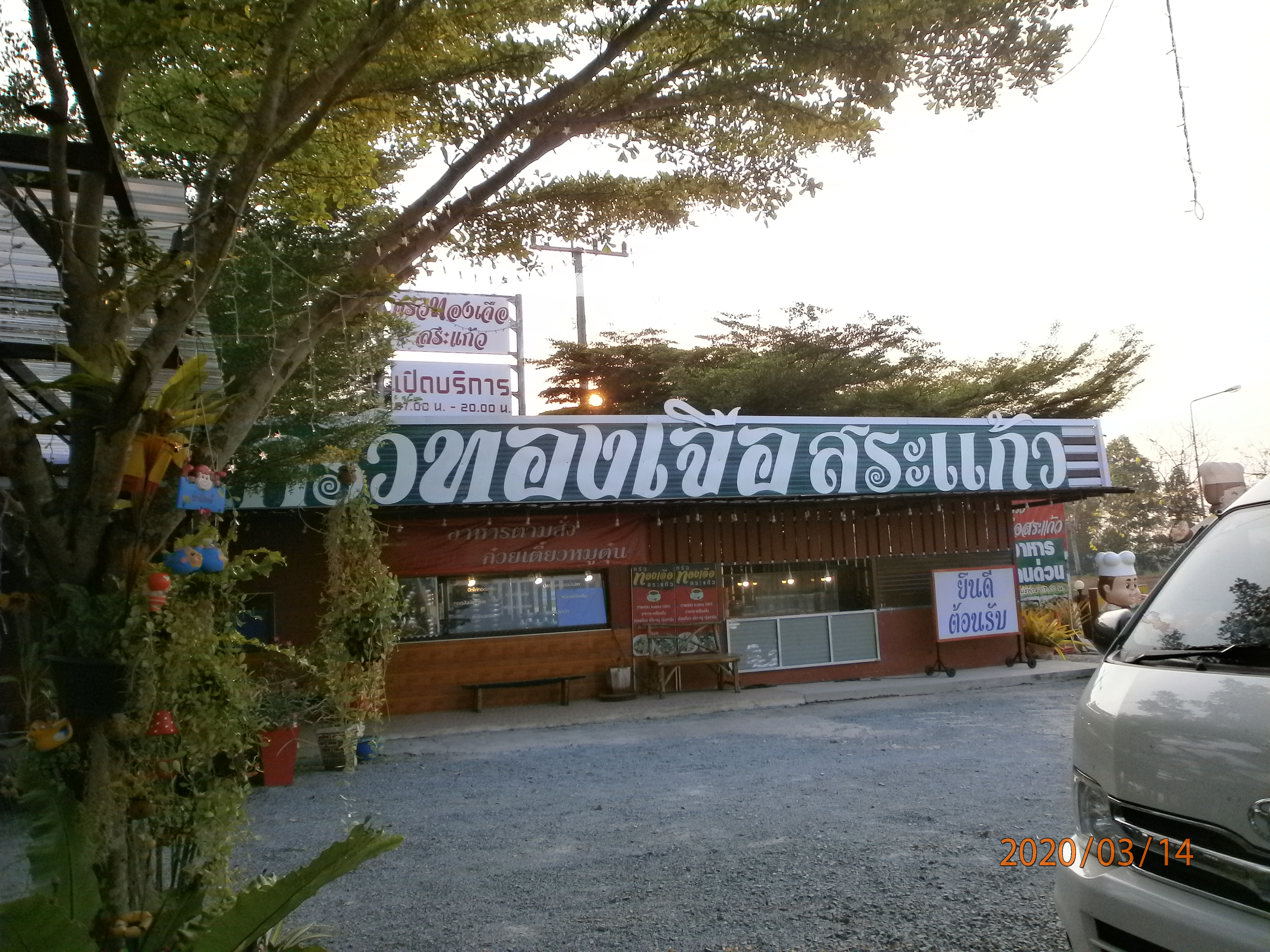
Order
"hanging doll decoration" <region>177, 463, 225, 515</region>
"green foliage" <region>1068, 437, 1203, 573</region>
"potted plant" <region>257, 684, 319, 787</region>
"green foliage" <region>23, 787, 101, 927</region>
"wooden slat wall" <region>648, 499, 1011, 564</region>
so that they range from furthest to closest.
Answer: "green foliage" <region>1068, 437, 1203, 573</region>, "wooden slat wall" <region>648, 499, 1011, 564</region>, "potted plant" <region>257, 684, 319, 787</region>, "hanging doll decoration" <region>177, 463, 225, 515</region>, "green foliage" <region>23, 787, 101, 927</region>

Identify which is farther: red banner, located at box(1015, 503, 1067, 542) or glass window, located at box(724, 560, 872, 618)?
red banner, located at box(1015, 503, 1067, 542)

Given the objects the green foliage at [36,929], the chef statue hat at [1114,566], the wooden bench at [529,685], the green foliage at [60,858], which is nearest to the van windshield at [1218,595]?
the green foliage at [36,929]

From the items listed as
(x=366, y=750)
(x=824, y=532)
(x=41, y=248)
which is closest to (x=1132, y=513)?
(x=824, y=532)

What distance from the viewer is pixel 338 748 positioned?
9750 mm

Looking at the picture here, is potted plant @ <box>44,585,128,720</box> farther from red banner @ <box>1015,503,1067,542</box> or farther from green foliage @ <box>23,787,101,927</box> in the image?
red banner @ <box>1015,503,1067,542</box>

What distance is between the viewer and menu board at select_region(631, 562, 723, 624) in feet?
45.7

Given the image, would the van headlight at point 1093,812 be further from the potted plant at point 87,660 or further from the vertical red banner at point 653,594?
the vertical red banner at point 653,594

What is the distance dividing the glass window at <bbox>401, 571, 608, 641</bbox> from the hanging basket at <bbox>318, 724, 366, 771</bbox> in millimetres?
3080

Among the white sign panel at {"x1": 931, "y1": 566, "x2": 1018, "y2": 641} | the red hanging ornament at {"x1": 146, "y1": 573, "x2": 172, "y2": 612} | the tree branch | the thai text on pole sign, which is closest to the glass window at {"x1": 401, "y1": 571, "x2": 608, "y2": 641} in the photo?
the thai text on pole sign

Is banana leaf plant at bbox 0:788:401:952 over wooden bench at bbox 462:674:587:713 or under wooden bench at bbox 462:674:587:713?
over

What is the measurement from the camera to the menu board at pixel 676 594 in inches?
548

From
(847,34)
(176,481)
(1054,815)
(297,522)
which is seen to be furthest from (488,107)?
Result: (297,522)

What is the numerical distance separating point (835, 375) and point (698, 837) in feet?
64.8

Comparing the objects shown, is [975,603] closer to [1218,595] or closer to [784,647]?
[784,647]
